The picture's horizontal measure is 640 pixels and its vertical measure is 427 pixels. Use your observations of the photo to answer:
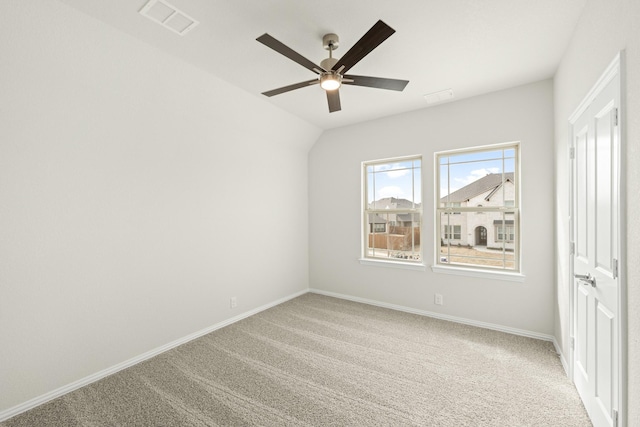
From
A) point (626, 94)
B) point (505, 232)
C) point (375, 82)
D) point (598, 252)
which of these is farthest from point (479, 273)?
point (375, 82)

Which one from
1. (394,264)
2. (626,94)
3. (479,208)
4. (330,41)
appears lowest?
(394,264)

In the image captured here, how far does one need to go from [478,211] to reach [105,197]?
4.07m

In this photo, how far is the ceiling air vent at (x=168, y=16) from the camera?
196 cm

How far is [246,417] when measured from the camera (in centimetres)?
193

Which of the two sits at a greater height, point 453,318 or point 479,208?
point 479,208

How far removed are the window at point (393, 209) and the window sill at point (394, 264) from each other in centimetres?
9

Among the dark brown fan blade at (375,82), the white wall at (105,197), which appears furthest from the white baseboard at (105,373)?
the dark brown fan blade at (375,82)

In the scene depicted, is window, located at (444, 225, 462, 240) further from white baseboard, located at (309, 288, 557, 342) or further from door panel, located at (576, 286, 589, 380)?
door panel, located at (576, 286, 589, 380)

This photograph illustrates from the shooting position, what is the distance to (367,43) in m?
1.83

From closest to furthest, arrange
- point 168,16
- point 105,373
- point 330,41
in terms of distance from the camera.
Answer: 1. point 168,16
2. point 330,41
3. point 105,373

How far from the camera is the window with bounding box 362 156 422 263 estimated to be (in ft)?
13.2

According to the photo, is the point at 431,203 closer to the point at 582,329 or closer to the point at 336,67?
the point at 582,329

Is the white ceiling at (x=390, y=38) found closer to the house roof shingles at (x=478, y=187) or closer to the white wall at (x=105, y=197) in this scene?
the white wall at (x=105, y=197)

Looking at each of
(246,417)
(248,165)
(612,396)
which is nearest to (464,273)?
(612,396)
